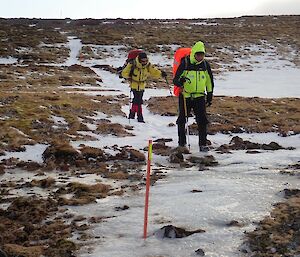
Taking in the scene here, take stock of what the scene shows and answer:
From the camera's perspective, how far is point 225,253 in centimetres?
482

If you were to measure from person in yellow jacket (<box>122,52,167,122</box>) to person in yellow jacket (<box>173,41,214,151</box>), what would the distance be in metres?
4.12

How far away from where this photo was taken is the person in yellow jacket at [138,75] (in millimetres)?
14945

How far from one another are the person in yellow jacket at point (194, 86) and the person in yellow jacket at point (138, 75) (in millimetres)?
4117

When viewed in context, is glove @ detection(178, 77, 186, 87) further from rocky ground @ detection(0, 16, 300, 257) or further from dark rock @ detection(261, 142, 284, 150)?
dark rock @ detection(261, 142, 284, 150)

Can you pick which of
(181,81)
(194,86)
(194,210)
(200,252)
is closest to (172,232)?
(200,252)

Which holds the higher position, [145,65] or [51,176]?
[145,65]

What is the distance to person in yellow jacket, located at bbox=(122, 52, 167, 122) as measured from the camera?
588 inches

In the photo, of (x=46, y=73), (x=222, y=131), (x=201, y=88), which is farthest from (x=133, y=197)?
(x=46, y=73)

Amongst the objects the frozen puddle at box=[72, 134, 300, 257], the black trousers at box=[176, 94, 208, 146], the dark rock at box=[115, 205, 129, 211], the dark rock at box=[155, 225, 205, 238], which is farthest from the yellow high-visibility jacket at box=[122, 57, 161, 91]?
the dark rock at box=[155, 225, 205, 238]

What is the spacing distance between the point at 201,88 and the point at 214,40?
42.6 m

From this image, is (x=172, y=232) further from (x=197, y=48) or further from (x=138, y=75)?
(x=138, y=75)

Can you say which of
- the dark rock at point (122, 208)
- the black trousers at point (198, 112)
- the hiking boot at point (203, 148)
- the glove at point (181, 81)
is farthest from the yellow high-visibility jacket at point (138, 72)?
the dark rock at point (122, 208)

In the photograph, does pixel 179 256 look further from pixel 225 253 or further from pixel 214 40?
pixel 214 40

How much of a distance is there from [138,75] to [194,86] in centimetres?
482
